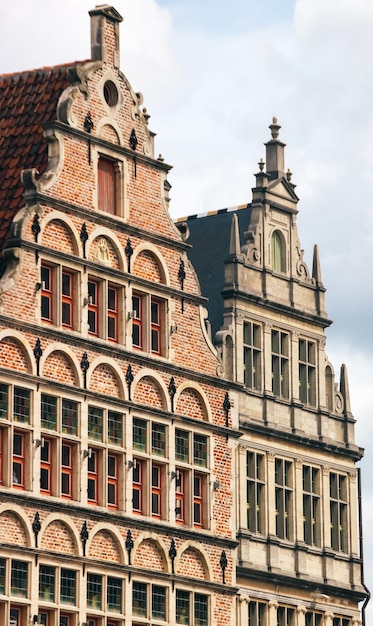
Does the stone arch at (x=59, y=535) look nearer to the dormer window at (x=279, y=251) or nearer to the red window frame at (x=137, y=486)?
the red window frame at (x=137, y=486)

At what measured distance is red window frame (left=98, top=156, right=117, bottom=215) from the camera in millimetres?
57188

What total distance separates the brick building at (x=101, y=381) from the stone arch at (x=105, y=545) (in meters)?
0.04

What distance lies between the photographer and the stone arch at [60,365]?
5431cm

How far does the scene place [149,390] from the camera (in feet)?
189

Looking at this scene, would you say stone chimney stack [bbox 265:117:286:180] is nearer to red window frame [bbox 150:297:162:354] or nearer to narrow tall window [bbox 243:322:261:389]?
narrow tall window [bbox 243:322:261:389]

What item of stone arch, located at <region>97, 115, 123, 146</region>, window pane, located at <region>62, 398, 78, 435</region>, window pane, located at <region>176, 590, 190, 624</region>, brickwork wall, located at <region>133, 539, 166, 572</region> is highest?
stone arch, located at <region>97, 115, 123, 146</region>

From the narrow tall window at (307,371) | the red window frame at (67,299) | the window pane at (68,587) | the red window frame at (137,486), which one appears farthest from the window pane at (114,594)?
the narrow tall window at (307,371)

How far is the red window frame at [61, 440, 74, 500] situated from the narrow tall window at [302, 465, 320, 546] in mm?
11167

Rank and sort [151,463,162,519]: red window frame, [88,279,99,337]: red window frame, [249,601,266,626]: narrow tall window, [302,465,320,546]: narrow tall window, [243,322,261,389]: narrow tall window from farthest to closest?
[302,465,320,546]: narrow tall window → [243,322,261,389]: narrow tall window → [249,601,266,626]: narrow tall window → [151,463,162,519]: red window frame → [88,279,99,337]: red window frame

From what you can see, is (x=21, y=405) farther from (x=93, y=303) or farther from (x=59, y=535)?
(x=93, y=303)

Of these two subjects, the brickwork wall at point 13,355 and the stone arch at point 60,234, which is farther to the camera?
the stone arch at point 60,234

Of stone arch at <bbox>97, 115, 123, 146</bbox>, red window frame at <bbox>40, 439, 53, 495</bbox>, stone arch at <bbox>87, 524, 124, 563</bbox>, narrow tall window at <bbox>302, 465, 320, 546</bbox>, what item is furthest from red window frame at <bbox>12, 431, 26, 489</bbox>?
narrow tall window at <bbox>302, 465, 320, 546</bbox>

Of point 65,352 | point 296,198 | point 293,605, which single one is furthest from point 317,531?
point 65,352

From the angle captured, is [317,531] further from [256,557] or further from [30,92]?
[30,92]
